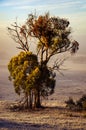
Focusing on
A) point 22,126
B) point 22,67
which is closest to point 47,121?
point 22,126

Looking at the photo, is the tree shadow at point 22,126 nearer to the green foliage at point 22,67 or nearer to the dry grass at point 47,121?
the dry grass at point 47,121

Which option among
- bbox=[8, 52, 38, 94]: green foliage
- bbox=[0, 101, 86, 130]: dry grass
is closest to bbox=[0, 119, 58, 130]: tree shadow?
bbox=[0, 101, 86, 130]: dry grass

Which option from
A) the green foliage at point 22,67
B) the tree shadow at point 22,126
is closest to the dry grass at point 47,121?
the tree shadow at point 22,126

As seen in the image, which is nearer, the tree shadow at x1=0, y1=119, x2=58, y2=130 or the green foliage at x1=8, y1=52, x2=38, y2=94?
the tree shadow at x1=0, y1=119, x2=58, y2=130

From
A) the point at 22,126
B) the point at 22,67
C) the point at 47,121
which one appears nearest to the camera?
the point at 22,126

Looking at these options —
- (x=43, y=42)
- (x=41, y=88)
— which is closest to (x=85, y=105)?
(x=41, y=88)

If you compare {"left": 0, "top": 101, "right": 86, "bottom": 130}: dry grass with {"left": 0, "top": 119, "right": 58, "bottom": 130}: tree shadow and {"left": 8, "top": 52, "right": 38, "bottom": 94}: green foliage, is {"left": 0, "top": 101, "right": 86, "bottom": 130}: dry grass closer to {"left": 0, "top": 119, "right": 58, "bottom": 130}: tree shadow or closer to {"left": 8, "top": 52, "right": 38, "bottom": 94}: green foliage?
{"left": 0, "top": 119, "right": 58, "bottom": 130}: tree shadow

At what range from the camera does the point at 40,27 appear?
136 feet

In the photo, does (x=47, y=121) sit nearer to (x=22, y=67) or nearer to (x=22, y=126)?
(x=22, y=126)

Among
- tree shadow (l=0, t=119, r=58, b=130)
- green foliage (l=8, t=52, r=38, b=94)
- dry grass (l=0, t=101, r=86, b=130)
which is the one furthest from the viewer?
green foliage (l=8, t=52, r=38, b=94)

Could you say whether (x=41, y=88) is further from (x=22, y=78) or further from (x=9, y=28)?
(x=9, y=28)

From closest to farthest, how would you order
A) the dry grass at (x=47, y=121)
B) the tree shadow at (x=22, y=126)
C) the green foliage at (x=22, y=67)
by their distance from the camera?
the tree shadow at (x=22, y=126) → the dry grass at (x=47, y=121) → the green foliage at (x=22, y=67)

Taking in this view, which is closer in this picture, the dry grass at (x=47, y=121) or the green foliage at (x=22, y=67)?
the dry grass at (x=47, y=121)

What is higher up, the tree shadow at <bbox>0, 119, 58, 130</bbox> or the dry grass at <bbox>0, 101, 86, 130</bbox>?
the tree shadow at <bbox>0, 119, 58, 130</bbox>
